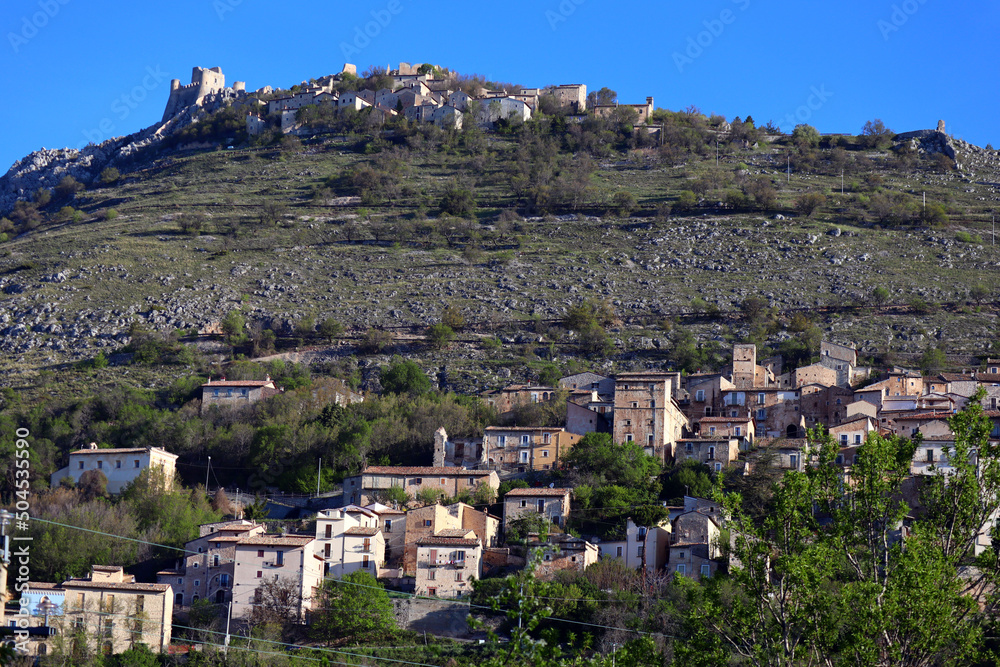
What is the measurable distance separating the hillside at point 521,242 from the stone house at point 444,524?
71.4 feet

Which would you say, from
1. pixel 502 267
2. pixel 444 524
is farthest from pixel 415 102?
pixel 444 524

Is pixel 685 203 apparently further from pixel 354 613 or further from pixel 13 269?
pixel 354 613

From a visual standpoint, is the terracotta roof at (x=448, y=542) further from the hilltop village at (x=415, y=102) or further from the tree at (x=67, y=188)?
the tree at (x=67, y=188)

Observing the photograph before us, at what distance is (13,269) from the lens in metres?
100

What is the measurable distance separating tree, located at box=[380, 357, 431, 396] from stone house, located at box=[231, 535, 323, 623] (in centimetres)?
2401

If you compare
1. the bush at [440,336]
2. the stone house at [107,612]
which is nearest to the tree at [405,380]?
the bush at [440,336]

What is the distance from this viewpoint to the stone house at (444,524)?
5481cm

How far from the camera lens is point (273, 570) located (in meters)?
51.9

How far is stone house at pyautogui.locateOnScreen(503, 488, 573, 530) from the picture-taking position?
190 feet

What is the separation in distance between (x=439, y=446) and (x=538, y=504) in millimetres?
9021

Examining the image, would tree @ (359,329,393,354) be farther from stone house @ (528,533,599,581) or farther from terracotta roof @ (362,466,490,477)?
stone house @ (528,533,599,581)

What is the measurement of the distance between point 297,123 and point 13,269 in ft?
139

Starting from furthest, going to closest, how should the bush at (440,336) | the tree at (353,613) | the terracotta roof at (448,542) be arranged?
the bush at (440,336) < the terracotta roof at (448,542) < the tree at (353,613)

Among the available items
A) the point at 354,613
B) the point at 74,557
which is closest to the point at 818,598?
the point at 354,613
